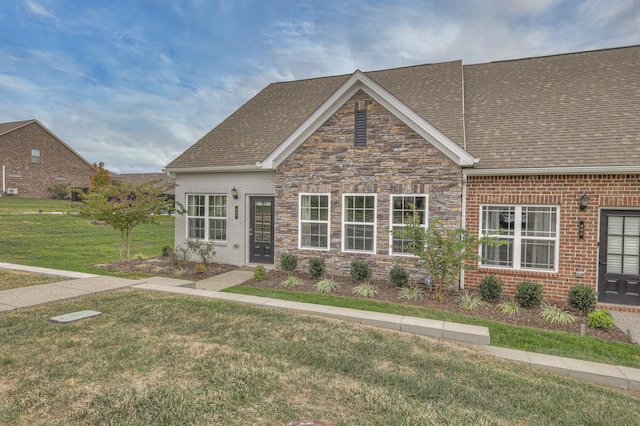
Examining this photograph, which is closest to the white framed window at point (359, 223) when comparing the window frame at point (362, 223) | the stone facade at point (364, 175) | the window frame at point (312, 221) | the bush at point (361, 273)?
the window frame at point (362, 223)

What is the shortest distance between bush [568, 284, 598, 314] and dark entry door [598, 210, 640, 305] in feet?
3.70

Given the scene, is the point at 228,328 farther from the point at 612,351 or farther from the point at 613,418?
the point at 612,351

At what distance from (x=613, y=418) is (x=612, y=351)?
8.37 ft

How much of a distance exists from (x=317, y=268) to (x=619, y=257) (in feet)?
24.0

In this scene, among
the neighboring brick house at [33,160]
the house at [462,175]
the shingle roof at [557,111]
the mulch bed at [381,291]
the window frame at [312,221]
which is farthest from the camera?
the neighboring brick house at [33,160]

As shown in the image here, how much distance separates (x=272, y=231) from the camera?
465 inches

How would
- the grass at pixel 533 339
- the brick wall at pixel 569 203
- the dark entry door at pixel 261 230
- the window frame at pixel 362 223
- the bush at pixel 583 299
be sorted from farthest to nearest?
the dark entry door at pixel 261 230 < the window frame at pixel 362 223 < the brick wall at pixel 569 203 < the bush at pixel 583 299 < the grass at pixel 533 339

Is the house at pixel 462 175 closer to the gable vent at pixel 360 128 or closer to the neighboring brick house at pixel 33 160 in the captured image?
the gable vent at pixel 360 128

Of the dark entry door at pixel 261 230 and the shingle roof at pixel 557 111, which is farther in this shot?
the dark entry door at pixel 261 230

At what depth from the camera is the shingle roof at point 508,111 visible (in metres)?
8.88

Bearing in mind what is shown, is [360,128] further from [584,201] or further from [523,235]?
[584,201]

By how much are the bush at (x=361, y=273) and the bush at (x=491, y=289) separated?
A: 279 centimetres

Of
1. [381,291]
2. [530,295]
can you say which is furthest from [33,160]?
[530,295]

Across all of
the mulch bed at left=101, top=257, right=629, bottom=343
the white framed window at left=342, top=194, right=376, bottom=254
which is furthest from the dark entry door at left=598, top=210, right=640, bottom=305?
the white framed window at left=342, top=194, right=376, bottom=254
